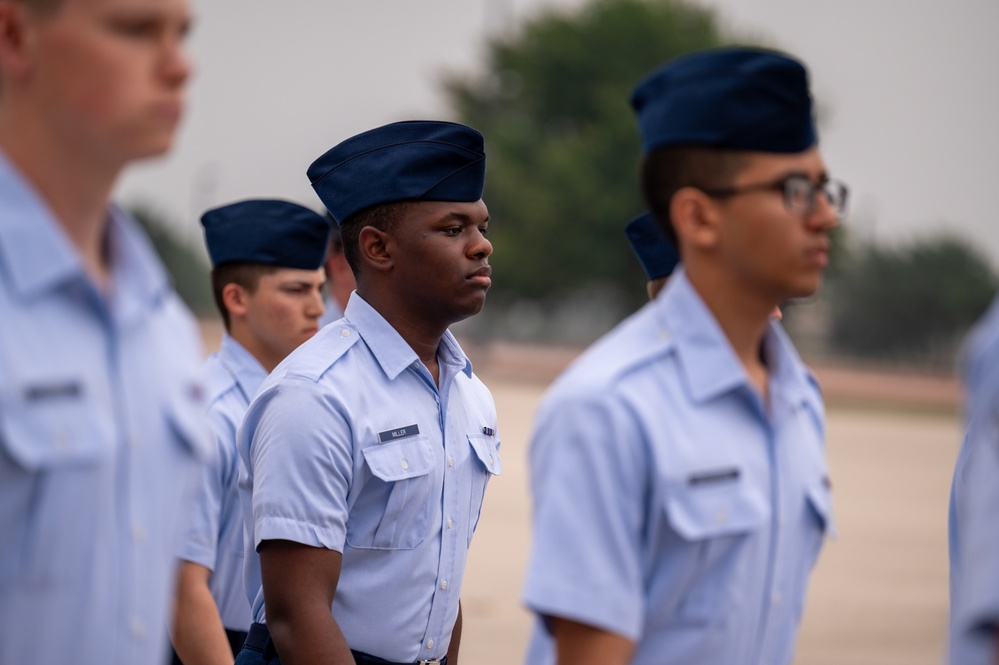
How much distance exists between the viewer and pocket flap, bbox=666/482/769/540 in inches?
92.4

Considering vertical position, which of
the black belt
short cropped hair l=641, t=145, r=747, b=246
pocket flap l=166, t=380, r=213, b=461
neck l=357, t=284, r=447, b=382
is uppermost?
short cropped hair l=641, t=145, r=747, b=246

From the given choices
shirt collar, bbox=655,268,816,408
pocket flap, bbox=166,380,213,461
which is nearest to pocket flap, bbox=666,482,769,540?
shirt collar, bbox=655,268,816,408

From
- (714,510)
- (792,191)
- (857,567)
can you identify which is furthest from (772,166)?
(857,567)

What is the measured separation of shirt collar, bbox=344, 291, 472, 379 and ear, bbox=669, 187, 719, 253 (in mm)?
1367

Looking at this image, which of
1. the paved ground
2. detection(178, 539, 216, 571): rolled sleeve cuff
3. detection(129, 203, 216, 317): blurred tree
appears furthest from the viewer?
detection(129, 203, 216, 317): blurred tree

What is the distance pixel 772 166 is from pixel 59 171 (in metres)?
1.21

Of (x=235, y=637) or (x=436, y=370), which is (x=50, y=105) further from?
(x=235, y=637)

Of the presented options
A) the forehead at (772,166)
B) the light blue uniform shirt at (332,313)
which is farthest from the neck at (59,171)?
the light blue uniform shirt at (332,313)

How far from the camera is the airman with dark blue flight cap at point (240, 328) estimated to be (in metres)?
4.34

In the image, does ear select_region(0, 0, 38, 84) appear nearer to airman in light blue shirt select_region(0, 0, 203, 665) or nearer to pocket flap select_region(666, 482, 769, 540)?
airman in light blue shirt select_region(0, 0, 203, 665)

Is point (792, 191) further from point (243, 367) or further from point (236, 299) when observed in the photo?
point (236, 299)

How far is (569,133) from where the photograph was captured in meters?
53.9

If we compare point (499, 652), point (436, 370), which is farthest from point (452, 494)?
point (499, 652)

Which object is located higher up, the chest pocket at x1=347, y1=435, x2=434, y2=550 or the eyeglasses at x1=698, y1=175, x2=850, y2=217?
the eyeglasses at x1=698, y1=175, x2=850, y2=217
